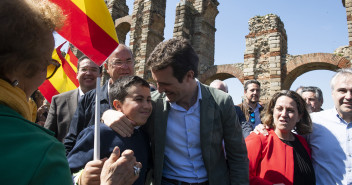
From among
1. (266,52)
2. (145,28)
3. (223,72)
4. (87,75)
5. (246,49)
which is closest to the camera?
(87,75)

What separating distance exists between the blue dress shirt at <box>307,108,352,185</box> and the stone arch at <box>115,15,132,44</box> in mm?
13904

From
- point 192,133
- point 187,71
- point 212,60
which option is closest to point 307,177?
point 192,133

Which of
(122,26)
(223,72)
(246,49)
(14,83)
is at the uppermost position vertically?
(122,26)

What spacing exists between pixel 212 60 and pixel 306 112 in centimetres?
1057

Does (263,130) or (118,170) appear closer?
(118,170)

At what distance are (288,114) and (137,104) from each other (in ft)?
5.41

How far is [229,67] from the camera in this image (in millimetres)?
11000

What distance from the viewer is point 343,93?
7.93 feet

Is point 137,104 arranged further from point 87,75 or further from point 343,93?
point 343,93

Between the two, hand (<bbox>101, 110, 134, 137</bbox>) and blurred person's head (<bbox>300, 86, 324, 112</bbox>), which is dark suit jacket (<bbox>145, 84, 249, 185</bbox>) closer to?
hand (<bbox>101, 110, 134, 137</bbox>)

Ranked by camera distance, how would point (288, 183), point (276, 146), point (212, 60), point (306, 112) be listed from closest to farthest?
point (288, 183), point (276, 146), point (306, 112), point (212, 60)

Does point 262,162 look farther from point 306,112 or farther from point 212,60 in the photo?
point 212,60

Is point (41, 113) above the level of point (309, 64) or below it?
below

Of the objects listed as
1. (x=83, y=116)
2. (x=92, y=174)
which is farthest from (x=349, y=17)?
(x=92, y=174)
